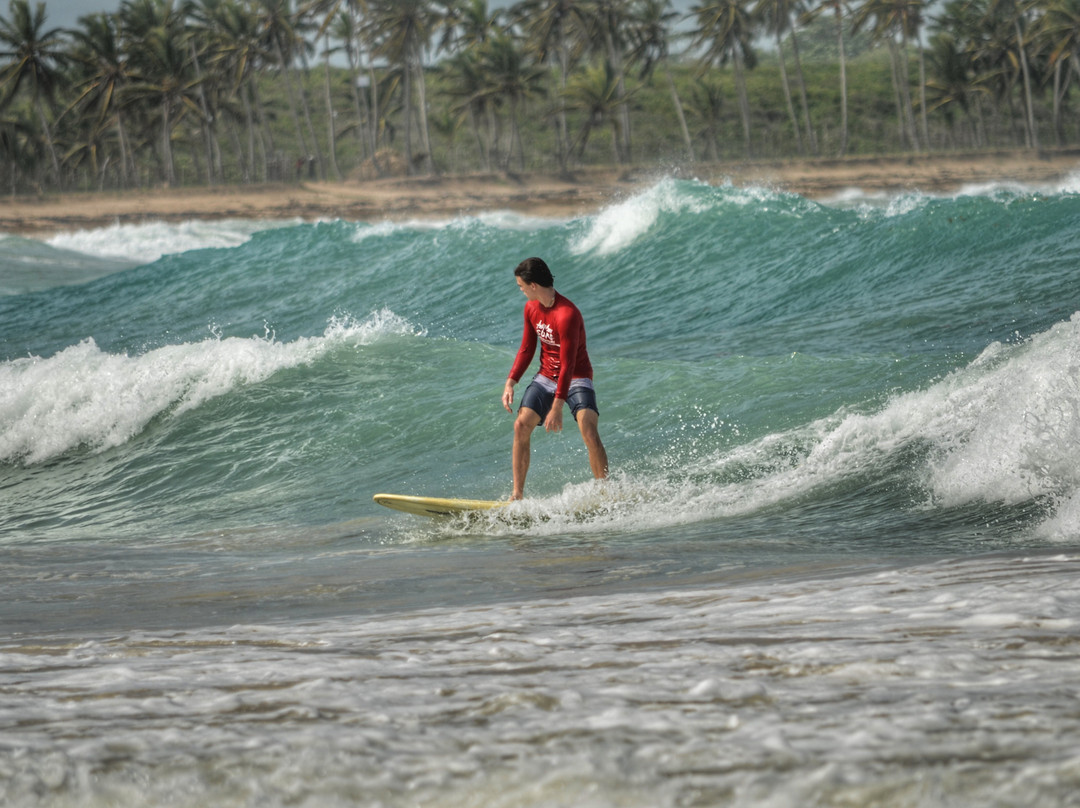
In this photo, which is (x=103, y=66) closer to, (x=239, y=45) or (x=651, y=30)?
(x=239, y=45)

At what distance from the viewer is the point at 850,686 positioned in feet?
7.81

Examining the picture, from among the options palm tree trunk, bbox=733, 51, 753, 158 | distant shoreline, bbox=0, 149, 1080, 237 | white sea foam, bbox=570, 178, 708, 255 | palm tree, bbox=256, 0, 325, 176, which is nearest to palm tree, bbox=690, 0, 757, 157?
palm tree trunk, bbox=733, 51, 753, 158

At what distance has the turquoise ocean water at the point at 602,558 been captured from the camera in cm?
208

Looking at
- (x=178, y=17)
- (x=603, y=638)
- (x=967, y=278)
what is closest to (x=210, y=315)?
(x=967, y=278)

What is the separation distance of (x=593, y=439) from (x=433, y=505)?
1.15 meters

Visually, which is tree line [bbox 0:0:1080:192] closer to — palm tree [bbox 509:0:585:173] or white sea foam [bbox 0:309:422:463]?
palm tree [bbox 509:0:585:173]

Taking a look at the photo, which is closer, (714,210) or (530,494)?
(530,494)

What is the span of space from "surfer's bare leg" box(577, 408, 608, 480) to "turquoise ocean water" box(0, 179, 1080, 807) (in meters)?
0.12

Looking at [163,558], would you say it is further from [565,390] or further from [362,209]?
[362,209]

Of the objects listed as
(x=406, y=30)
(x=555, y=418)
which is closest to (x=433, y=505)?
(x=555, y=418)

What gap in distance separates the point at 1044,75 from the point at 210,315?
63705mm

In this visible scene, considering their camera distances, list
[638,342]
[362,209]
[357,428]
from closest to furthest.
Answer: [357,428] → [638,342] → [362,209]

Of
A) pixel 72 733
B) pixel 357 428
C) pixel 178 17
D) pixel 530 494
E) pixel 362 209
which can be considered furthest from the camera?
pixel 178 17

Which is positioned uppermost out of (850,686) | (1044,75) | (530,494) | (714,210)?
(1044,75)
